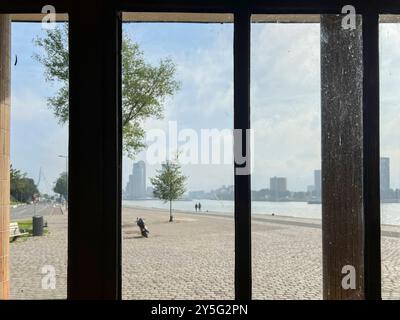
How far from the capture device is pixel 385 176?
8.67 feet

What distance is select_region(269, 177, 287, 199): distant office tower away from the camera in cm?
269

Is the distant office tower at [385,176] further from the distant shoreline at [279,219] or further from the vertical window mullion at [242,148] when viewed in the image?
the vertical window mullion at [242,148]

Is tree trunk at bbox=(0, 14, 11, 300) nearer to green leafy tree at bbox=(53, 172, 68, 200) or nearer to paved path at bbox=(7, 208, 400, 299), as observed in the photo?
paved path at bbox=(7, 208, 400, 299)

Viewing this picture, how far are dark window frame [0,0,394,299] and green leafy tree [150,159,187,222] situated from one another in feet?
0.91

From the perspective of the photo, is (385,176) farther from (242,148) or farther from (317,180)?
(242,148)

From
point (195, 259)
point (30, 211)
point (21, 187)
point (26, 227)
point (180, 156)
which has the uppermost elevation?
point (180, 156)

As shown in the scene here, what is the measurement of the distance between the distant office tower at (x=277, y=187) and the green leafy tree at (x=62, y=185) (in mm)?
1320

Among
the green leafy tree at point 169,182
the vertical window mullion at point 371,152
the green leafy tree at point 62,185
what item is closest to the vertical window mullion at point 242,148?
the green leafy tree at point 169,182

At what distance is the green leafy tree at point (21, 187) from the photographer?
107 inches

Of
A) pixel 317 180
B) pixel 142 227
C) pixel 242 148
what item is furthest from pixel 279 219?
pixel 142 227

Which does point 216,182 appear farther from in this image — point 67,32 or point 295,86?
point 67,32

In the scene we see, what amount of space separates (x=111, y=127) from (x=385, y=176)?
1786 mm

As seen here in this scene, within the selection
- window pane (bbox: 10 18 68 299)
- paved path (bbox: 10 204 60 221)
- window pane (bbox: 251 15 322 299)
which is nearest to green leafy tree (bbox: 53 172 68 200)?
window pane (bbox: 10 18 68 299)

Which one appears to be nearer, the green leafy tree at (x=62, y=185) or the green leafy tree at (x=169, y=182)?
the green leafy tree at (x=62, y=185)
